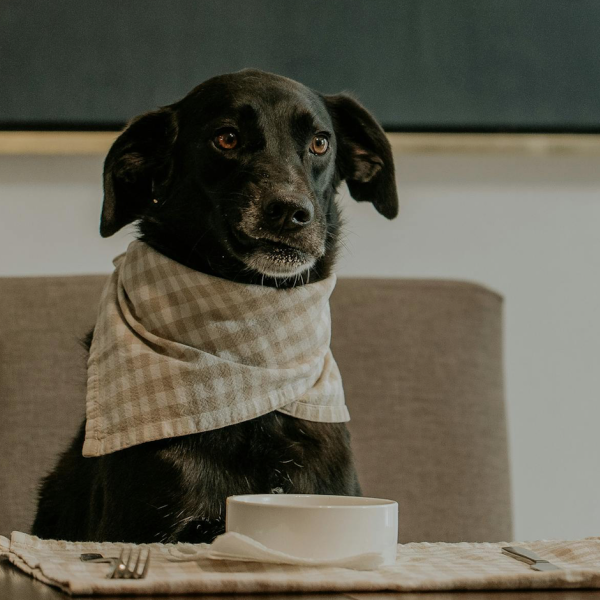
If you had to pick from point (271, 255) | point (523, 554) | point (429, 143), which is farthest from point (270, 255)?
point (429, 143)

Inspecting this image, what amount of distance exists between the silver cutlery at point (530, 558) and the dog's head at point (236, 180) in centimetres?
50

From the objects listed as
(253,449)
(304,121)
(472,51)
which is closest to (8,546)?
(253,449)

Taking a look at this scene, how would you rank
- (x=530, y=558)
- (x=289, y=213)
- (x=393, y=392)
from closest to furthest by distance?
1. (x=530, y=558)
2. (x=289, y=213)
3. (x=393, y=392)

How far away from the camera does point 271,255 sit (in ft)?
3.64

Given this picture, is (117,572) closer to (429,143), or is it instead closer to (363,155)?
(363,155)

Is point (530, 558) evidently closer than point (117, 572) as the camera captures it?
No

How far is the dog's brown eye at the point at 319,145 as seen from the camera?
3.96 ft

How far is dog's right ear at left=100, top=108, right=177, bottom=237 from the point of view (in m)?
1.22

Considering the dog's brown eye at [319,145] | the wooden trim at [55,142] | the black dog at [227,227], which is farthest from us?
the wooden trim at [55,142]

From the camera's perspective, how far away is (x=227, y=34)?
1.89 metres

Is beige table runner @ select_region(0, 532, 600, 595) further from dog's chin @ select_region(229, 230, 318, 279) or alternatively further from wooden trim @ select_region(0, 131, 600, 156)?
wooden trim @ select_region(0, 131, 600, 156)

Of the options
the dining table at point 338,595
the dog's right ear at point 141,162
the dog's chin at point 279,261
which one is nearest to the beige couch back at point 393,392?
the dog's right ear at point 141,162

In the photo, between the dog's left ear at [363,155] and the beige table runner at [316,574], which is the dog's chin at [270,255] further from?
the beige table runner at [316,574]

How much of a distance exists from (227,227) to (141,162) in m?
0.22
